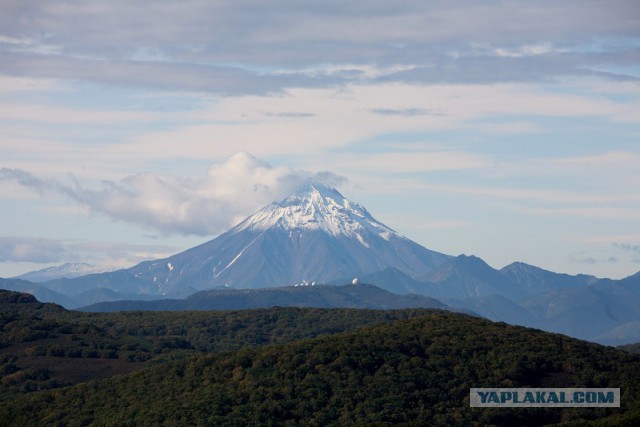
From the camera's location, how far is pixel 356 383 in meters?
106

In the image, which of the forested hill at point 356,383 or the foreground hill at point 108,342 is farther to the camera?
the foreground hill at point 108,342

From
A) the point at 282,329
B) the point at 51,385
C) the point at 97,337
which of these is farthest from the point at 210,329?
the point at 51,385

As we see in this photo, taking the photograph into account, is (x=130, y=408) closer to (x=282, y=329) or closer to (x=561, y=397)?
(x=561, y=397)

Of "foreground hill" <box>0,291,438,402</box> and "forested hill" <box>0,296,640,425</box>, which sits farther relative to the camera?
"foreground hill" <box>0,291,438,402</box>

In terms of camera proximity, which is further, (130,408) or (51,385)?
(51,385)

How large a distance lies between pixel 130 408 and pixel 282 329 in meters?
92.1

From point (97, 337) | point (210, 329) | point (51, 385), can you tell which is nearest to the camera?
point (51, 385)

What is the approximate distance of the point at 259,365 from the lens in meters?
111

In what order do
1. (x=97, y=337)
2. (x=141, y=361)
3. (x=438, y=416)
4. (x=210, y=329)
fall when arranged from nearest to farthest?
(x=438, y=416)
(x=141, y=361)
(x=97, y=337)
(x=210, y=329)

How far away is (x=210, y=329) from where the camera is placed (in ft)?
626

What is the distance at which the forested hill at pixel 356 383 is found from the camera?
98.5 meters

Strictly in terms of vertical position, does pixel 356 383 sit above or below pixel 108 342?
below

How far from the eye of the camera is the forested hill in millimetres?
98500

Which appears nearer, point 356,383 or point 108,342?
point 356,383
